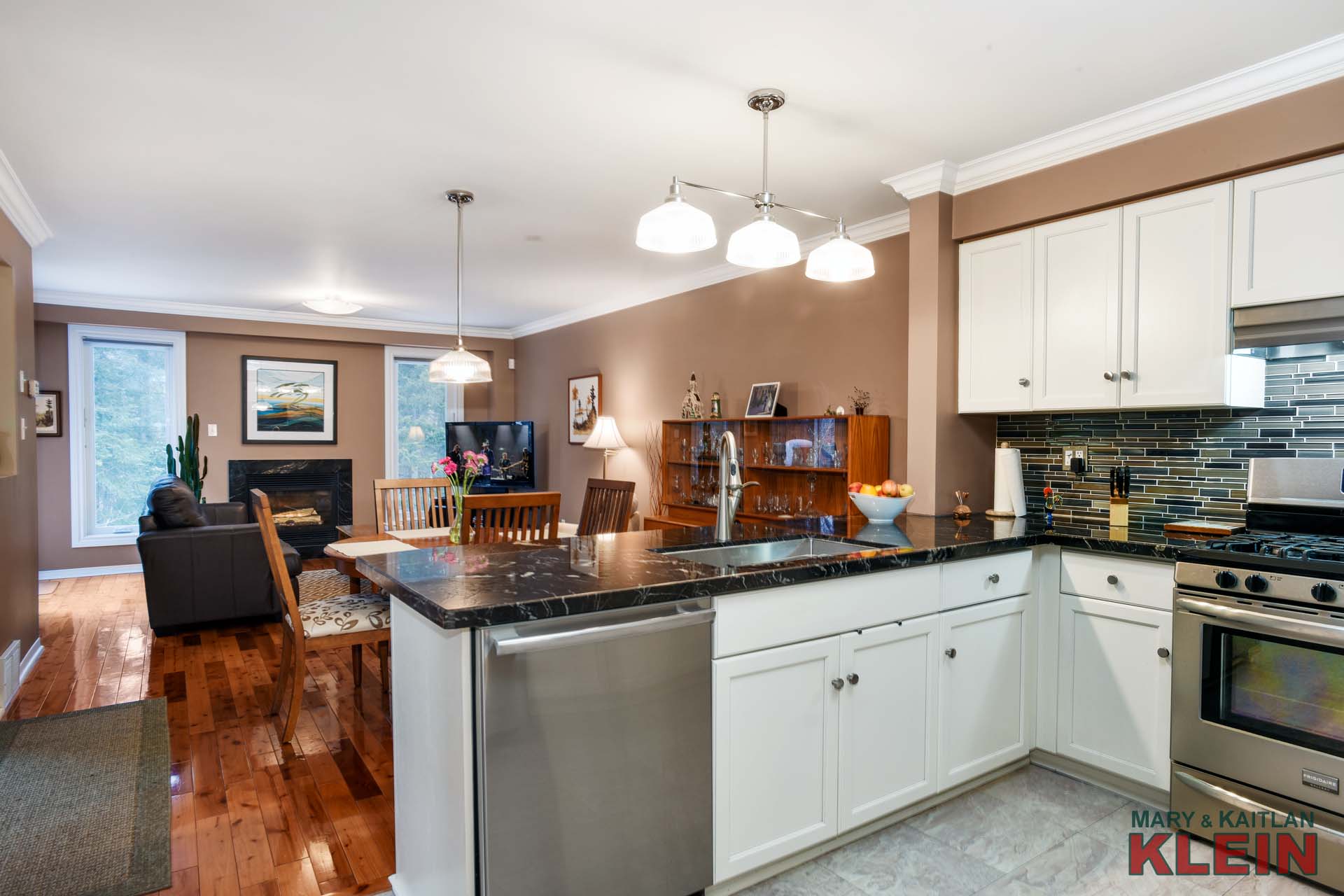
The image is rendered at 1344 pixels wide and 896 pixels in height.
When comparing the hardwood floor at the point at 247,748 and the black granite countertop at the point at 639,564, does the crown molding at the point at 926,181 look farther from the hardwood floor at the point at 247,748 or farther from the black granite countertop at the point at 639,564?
the hardwood floor at the point at 247,748

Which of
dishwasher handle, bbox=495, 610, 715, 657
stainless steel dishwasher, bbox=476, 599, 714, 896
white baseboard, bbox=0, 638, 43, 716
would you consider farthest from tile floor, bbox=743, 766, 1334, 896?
white baseboard, bbox=0, 638, 43, 716

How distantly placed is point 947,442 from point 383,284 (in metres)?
4.45

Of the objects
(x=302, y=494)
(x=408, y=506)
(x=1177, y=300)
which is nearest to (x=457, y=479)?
(x=408, y=506)

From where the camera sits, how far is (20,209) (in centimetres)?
365

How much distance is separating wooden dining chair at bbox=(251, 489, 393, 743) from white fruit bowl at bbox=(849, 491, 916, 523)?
196 centimetres

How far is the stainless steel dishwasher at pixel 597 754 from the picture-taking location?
1542mm

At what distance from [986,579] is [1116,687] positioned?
→ 0.56 metres

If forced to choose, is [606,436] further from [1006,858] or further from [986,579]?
[1006,858]

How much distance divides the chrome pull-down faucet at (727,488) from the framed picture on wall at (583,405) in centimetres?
386

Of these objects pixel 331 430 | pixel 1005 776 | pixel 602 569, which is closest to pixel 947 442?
pixel 1005 776

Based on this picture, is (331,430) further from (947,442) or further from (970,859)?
(970,859)

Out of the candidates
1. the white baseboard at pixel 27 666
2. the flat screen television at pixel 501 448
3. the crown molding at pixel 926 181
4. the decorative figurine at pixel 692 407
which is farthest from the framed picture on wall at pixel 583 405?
the white baseboard at pixel 27 666

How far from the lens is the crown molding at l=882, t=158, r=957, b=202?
3.18 meters

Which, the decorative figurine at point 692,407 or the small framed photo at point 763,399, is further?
the decorative figurine at point 692,407
